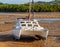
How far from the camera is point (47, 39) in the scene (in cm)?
2633

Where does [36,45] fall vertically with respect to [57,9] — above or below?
above

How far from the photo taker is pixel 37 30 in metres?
25.2

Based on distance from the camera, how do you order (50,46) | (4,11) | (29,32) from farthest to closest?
(4,11), (29,32), (50,46)

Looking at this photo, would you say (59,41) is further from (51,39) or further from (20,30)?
(20,30)

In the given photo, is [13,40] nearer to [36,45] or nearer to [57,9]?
[36,45]

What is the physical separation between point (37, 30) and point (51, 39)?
194cm

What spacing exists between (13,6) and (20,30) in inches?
1893

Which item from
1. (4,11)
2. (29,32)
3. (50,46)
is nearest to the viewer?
(50,46)

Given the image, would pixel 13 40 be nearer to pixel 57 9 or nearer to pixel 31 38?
pixel 31 38

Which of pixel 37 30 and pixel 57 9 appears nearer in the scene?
pixel 37 30

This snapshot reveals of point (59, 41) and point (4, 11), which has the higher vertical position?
point (59, 41)

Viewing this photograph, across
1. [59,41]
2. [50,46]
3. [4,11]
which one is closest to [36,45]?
[50,46]

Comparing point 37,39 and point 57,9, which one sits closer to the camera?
point 37,39

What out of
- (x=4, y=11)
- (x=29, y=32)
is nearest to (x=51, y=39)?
(x=29, y=32)
